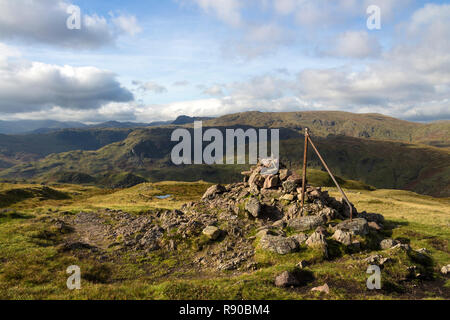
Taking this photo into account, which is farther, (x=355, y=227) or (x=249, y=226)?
(x=249, y=226)

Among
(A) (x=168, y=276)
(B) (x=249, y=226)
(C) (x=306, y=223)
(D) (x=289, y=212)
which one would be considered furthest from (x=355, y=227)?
(A) (x=168, y=276)

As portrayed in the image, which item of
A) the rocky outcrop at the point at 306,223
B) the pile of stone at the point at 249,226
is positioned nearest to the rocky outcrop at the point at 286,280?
the pile of stone at the point at 249,226

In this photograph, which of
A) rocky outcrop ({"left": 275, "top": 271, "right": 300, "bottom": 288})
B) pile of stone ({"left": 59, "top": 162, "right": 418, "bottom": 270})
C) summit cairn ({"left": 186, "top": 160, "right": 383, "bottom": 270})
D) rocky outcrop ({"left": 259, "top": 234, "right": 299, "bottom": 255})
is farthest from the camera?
pile of stone ({"left": 59, "top": 162, "right": 418, "bottom": 270})

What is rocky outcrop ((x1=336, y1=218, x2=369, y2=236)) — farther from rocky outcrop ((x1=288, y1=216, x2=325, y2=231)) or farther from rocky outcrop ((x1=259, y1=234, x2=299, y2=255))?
rocky outcrop ((x1=259, y1=234, x2=299, y2=255))

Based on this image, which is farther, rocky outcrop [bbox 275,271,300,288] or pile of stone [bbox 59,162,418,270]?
pile of stone [bbox 59,162,418,270]

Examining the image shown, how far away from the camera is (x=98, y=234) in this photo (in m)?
36.5

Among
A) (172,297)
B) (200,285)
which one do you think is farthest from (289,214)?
(172,297)

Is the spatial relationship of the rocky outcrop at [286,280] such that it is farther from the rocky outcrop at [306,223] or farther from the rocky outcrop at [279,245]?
the rocky outcrop at [306,223]

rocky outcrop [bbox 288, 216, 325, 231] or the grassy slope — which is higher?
rocky outcrop [bbox 288, 216, 325, 231]

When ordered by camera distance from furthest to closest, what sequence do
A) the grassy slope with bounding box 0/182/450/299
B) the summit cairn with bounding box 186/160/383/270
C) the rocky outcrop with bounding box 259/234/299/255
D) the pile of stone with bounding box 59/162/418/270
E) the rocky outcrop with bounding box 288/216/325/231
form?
the rocky outcrop with bounding box 288/216/325/231 < the pile of stone with bounding box 59/162/418/270 < the summit cairn with bounding box 186/160/383/270 < the rocky outcrop with bounding box 259/234/299/255 < the grassy slope with bounding box 0/182/450/299

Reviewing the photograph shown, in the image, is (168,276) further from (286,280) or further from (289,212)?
(289,212)

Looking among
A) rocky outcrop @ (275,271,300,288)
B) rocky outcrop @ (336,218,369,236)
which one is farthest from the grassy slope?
rocky outcrop @ (336,218,369,236)

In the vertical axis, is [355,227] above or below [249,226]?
above

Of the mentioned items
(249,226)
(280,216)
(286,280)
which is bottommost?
(249,226)
